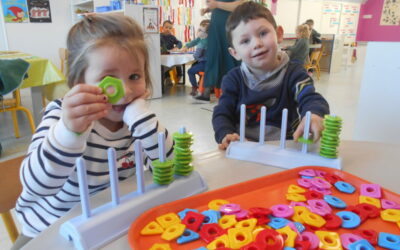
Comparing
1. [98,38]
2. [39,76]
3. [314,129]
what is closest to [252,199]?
[314,129]

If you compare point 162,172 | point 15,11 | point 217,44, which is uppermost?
point 15,11

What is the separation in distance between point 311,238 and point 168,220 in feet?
0.66

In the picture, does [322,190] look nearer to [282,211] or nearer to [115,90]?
[282,211]

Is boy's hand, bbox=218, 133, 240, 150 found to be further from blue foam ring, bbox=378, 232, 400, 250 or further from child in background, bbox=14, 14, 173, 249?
blue foam ring, bbox=378, 232, 400, 250

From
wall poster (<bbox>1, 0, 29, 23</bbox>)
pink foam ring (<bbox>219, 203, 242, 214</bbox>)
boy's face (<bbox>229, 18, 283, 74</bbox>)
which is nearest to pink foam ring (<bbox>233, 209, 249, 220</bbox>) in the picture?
pink foam ring (<bbox>219, 203, 242, 214</bbox>)

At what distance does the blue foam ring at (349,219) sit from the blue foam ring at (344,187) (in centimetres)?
8

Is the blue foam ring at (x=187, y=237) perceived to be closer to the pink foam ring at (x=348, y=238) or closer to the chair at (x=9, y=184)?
the pink foam ring at (x=348, y=238)

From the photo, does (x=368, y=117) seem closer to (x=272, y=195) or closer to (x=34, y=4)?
(x=272, y=195)

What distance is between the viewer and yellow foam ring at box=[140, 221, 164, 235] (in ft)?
1.42

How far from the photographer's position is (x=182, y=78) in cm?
538

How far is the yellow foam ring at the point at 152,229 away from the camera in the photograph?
0.43 m

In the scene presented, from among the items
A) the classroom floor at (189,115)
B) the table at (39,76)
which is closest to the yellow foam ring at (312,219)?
the classroom floor at (189,115)

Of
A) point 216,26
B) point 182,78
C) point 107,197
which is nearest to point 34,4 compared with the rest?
point 182,78

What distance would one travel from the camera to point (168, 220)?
461mm
